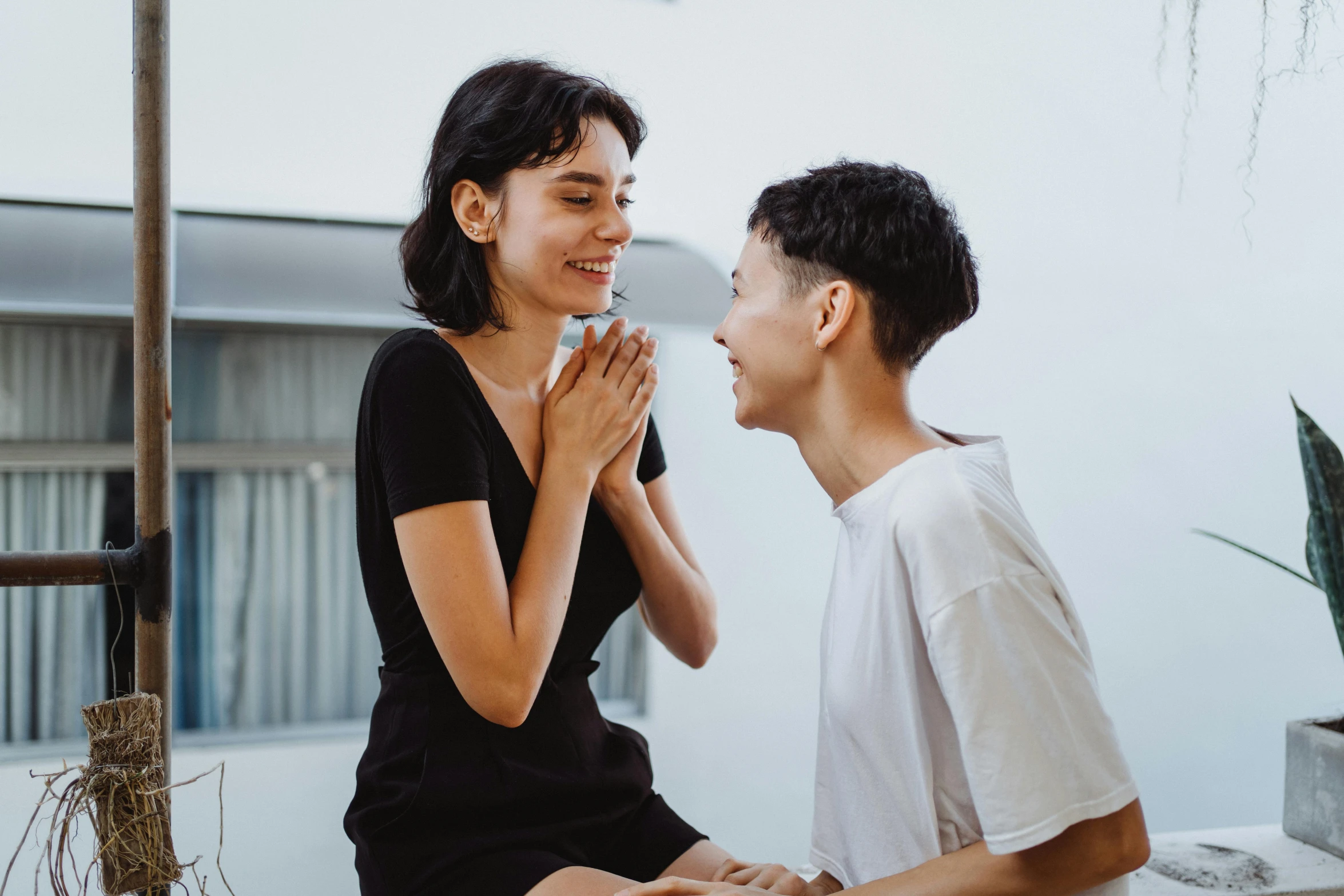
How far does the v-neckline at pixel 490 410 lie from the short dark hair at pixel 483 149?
0.08m

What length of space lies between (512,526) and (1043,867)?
718 mm

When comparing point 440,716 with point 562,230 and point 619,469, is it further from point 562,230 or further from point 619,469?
point 562,230

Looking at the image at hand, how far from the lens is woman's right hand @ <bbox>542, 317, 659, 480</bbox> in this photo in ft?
4.37

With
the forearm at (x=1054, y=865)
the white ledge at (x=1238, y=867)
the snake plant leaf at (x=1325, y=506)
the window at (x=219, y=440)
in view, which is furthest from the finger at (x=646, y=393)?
the window at (x=219, y=440)

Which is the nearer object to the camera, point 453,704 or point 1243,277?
point 453,704

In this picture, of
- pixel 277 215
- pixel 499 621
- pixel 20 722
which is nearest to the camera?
pixel 499 621

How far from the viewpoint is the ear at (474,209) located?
1356 millimetres

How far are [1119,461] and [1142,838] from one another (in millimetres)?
3930

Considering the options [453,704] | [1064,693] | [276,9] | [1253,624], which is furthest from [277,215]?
[1253,624]

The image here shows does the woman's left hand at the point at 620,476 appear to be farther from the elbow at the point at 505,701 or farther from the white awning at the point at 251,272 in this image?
the white awning at the point at 251,272

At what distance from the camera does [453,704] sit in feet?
4.11

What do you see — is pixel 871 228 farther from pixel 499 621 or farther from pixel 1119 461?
pixel 1119 461

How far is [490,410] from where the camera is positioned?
129 centimetres

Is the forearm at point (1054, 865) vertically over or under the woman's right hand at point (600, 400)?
under
